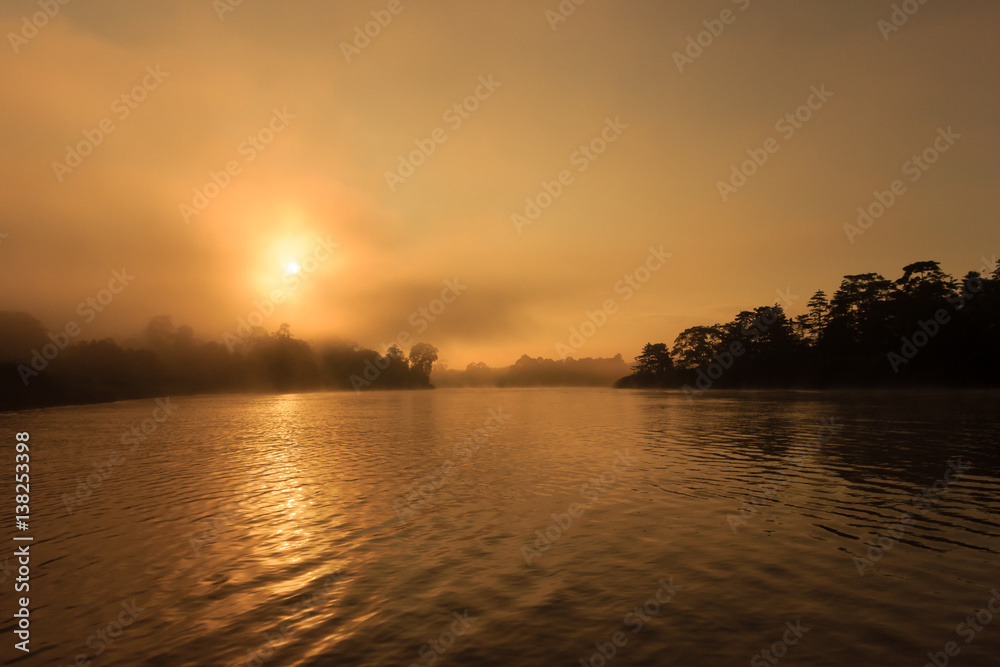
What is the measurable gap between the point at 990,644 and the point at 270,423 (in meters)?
79.8

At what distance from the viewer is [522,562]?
1647 centimetres

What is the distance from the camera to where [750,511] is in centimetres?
2197

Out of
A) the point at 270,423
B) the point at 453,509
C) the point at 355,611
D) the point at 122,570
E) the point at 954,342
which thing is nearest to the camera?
the point at 355,611

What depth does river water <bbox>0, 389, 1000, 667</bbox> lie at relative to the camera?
1122 cm

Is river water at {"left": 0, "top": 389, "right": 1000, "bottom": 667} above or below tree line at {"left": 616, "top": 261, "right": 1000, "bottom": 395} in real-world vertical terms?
below

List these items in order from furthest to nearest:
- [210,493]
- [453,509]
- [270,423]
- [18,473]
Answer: [270,423]
[18,473]
[210,493]
[453,509]

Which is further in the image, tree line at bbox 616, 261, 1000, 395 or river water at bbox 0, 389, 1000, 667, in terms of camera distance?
tree line at bbox 616, 261, 1000, 395

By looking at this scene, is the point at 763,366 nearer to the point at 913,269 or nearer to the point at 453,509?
the point at 913,269

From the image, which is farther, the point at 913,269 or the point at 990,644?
the point at 913,269

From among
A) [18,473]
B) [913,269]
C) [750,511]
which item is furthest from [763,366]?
[18,473]

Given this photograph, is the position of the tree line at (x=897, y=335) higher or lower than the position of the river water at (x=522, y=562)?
higher

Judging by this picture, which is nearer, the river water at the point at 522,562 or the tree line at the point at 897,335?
the river water at the point at 522,562

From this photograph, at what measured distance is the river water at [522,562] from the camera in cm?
1122

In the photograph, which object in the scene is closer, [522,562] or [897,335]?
[522,562]
